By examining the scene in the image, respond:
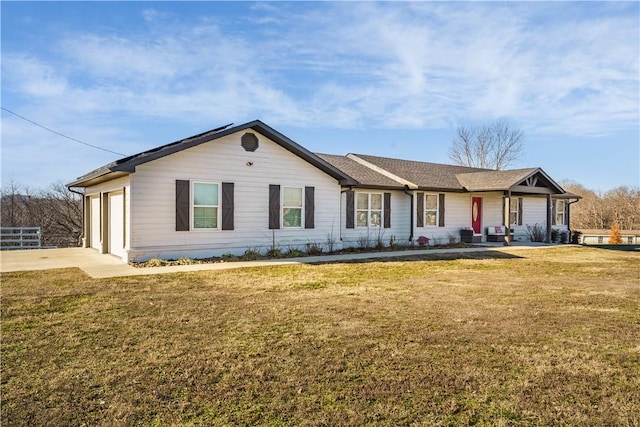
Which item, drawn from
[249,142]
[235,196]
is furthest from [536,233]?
[235,196]

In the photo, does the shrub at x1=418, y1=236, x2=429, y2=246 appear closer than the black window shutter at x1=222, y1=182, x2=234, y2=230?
No

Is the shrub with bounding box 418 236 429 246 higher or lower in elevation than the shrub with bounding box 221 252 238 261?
higher

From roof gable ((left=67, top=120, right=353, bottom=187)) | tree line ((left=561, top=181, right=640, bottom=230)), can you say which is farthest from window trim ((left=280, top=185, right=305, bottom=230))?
tree line ((left=561, top=181, right=640, bottom=230))

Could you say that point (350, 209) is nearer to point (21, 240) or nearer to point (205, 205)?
point (205, 205)

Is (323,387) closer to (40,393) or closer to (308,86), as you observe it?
(40,393)

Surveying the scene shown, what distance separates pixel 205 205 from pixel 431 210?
10.5 meters

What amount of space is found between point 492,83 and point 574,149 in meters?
21.6

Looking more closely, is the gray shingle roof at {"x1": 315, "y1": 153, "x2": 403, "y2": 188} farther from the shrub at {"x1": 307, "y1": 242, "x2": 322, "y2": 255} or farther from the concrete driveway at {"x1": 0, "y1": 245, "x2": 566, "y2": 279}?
the concrete driveway at {"x1": 0, "y1": 245, "x2": 566, "y2": 279}

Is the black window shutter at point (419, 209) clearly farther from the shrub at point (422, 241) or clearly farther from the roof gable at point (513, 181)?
the roof gable at point (513, 181)

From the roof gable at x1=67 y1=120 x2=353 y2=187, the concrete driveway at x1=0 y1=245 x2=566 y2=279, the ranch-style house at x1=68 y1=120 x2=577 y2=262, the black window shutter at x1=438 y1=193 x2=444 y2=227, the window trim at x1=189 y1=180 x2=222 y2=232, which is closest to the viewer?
the concrete driveway at x1=0 y1=245 x2=566 y2=279

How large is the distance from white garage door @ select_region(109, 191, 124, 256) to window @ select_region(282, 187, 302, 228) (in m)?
5.16

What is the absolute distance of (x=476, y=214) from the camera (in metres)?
21.0

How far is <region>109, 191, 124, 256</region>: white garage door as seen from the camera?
12.9 m

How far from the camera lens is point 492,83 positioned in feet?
62.1
